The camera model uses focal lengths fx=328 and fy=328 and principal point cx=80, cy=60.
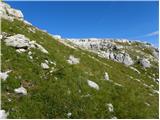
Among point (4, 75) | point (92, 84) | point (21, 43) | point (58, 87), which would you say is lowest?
point (58, 87)

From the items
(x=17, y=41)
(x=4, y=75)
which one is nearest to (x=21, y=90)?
(x=4, y=75)

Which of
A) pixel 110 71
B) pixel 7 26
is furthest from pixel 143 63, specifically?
pixel 7 26

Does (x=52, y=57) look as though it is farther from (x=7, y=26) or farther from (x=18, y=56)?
(x=7, y=26)

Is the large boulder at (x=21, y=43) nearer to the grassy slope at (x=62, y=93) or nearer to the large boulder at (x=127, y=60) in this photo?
the grassy slope at (x=62, y=93)

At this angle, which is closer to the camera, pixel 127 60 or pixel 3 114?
pixel 3 114

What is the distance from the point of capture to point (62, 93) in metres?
23.3

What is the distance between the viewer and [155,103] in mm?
27438

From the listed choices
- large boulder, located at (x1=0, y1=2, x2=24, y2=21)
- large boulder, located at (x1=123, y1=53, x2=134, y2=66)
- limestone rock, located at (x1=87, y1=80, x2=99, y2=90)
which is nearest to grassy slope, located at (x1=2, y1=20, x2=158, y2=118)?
limestone rock, located at (x1=87, y1=80, x2=99, y2=90)

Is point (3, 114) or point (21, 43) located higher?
point (21, 43)

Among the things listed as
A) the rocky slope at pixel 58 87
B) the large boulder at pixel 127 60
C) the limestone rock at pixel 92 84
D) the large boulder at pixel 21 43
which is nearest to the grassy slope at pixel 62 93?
the rocky slope at pixel 58 87

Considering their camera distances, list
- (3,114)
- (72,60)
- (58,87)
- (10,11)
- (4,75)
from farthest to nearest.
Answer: (10,11) → (72,60) → (58,87) → (4,75) → (3,114)

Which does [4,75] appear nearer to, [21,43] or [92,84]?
[21,43]

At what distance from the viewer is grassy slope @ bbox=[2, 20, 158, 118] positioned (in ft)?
70.7

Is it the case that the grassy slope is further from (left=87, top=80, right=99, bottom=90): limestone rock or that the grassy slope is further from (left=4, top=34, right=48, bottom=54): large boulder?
(left=4, top=34, right=48, bottom=54): large boulder
